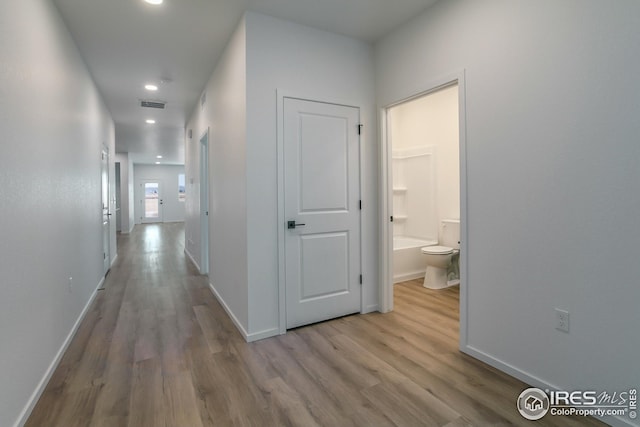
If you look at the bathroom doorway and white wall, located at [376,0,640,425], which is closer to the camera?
white wall, located at [376,0,640,425]

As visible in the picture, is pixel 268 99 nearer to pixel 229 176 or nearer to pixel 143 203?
pixel 229 176

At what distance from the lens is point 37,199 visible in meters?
2.03

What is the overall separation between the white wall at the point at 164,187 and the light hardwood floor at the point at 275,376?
39.1 ft

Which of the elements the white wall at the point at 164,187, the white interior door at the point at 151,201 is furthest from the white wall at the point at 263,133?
the white interior door at the point at 151,201

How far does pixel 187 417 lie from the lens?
5.73 feet

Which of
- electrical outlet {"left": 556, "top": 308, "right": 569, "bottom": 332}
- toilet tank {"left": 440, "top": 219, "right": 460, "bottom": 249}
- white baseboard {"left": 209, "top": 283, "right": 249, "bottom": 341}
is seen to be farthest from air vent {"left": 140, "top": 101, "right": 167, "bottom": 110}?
electrical outlet {"left": 556, "top": 308, "right": 569, "bottom": 332}

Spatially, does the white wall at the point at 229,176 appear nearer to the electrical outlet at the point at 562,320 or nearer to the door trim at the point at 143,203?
the electrical outlet at the point at 562,320

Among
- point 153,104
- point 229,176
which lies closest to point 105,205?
point 153,104

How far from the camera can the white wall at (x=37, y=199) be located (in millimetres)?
1620

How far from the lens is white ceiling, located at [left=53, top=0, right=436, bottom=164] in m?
2.57

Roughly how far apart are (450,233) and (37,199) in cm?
442

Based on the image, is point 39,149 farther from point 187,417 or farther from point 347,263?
point 347,263

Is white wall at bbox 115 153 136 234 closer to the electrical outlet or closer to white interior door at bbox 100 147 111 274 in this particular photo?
white interior door at bbox 100 147 111 274

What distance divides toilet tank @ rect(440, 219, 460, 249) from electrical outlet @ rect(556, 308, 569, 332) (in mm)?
2606
